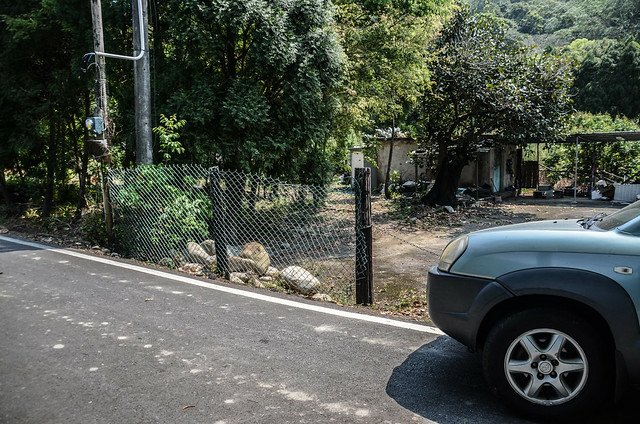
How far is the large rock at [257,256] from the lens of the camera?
7.21 meters

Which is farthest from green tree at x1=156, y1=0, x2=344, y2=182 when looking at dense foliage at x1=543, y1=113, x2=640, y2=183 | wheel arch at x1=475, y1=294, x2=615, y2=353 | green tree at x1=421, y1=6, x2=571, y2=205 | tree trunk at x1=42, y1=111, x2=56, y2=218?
dense foliage at x1=543, y1=113, x2=640, y2=183

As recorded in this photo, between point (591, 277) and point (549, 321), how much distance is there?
1.10 feet

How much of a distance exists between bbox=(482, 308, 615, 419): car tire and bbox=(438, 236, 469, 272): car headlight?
498 mm

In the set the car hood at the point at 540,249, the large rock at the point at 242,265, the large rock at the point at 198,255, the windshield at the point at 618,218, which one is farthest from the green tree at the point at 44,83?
the windshield at the point at 618,218

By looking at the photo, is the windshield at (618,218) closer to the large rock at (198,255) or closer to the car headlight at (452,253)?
the car headlight at (452,253)

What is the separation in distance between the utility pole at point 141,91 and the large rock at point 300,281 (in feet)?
13.5

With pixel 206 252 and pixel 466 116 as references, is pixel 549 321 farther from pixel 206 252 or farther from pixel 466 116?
pixel 466 116

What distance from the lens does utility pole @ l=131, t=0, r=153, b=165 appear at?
29.9 feet

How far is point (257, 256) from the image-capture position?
7.43 m

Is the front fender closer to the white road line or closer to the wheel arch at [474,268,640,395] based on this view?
the wheel arch at [474,268,640,395]

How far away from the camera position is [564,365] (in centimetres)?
291

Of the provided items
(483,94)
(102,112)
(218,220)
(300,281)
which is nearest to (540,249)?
(300,281)

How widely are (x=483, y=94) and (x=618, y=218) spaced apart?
45.8ft

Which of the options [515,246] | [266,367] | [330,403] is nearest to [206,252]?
[266,367]
